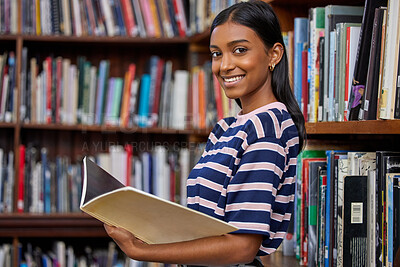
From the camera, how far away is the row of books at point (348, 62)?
41.9 inches

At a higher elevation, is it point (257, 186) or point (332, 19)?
point (332, 19)

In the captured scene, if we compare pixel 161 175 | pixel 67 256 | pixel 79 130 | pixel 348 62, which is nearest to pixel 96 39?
pixel 79 130

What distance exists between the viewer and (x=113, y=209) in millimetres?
940

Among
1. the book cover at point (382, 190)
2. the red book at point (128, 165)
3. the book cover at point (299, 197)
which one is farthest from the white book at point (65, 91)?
the book cover at point (382, 190)

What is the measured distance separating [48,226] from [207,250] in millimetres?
1641

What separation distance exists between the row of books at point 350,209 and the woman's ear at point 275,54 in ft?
0.88

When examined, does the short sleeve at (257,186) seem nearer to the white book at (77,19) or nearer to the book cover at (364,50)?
the book cover at (364,50)

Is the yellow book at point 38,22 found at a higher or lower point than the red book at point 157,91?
higher

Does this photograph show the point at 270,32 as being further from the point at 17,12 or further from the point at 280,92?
the point at 17,12

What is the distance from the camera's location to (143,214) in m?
0.94

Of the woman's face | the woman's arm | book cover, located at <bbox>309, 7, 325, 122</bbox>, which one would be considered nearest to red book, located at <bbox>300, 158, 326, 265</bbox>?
book cover, located at <bbox>309, 7, 325, 122</bbox>

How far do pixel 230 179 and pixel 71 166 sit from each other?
5.59 feet

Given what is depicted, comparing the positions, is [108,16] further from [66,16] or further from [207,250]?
[207,250]

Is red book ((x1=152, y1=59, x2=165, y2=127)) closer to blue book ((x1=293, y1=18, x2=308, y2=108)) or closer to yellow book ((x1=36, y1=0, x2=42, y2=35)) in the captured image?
yellow book ((x1=36, y1=0, x2=42, y2=35))
